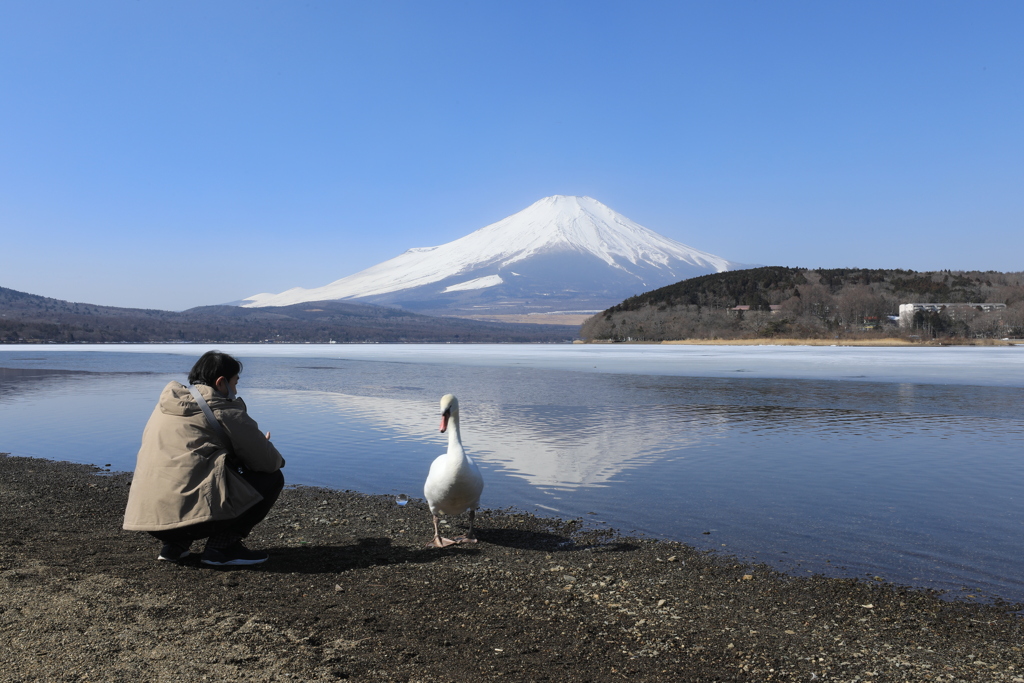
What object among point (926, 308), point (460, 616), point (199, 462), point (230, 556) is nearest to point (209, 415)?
point (199, 462)

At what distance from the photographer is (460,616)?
503 cm

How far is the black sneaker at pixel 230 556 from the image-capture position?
596cm

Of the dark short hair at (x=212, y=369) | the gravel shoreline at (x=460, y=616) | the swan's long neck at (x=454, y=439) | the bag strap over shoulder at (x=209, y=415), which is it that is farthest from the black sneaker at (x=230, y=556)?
the swan's long neck at (x=454, y=439)

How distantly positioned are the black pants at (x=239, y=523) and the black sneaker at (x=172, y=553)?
5 cm

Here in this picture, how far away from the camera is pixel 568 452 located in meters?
12.6

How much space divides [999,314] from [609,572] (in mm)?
112405

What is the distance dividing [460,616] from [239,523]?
2.09 m

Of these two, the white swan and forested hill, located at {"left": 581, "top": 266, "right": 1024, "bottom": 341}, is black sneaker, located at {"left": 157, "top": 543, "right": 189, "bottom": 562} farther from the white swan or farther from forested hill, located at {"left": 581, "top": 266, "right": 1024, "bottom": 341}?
forested hill, located at {"left": 581, "top": 266, "right": 1024, "bottom": 341}

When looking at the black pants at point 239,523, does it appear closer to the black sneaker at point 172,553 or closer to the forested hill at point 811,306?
the black sneaker at point 172,553

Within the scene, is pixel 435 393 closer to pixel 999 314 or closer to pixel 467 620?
pixel 467 620

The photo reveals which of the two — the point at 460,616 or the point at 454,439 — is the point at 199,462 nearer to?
the point at 460,616

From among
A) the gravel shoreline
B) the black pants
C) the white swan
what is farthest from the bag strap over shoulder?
the white swan

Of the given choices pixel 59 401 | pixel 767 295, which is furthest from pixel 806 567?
pixel 767 295

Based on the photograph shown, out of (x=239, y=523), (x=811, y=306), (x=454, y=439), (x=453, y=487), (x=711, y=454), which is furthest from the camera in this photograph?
(x=811, y=306)
